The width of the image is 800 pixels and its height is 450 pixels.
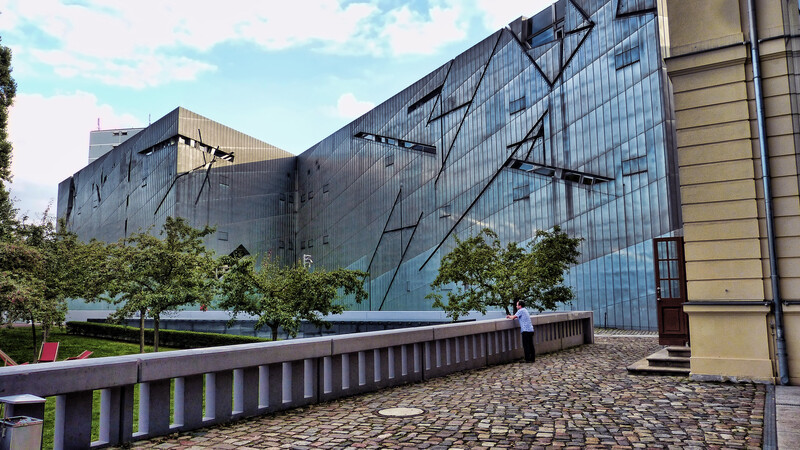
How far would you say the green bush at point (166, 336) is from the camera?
920 inches

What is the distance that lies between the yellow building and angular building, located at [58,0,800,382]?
0.10 ft

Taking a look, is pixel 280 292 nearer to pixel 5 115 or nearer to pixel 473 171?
pixel 5 115

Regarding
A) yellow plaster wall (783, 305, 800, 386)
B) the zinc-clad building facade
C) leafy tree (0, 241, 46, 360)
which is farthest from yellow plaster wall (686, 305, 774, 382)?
the zinc-clad building facade

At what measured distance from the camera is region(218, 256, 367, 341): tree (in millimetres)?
17484

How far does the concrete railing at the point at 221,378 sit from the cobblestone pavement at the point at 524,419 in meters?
0.21

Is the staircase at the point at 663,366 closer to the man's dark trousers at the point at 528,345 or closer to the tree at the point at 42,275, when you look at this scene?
the man's dark trousers at the point at 528,345

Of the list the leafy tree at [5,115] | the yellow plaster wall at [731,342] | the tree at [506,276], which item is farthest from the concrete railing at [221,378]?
the leafy tree at [5,115]

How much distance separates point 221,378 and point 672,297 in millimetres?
12065

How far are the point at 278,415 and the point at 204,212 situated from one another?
46.2m

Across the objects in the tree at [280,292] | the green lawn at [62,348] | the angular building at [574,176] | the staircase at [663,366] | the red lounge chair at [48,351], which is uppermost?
the angular building at [574,176]

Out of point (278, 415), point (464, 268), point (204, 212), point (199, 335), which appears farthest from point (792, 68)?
point (204, 212)

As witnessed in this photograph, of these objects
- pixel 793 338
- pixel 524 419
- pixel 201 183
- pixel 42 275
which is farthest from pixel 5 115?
pixel 201 183

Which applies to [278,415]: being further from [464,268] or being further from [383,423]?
[464,268]

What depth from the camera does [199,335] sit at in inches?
983
